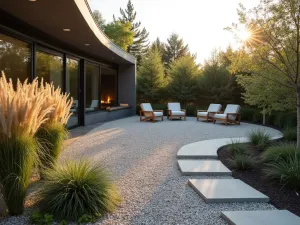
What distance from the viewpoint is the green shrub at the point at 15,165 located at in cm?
228

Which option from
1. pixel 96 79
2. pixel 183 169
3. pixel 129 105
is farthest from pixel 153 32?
pixel 183 169

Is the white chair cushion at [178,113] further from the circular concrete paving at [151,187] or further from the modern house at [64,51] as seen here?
the circular concrete paving at [151,187]

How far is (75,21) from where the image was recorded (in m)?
5.82

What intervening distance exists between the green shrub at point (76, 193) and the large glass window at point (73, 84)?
6373mm

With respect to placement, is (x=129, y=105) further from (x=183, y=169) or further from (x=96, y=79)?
(x=183, y=169)

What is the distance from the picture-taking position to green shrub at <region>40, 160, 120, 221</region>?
8.43 feet

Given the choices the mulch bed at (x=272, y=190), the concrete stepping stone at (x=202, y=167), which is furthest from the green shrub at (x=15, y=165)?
the mulch bed at (x=272, y=190)

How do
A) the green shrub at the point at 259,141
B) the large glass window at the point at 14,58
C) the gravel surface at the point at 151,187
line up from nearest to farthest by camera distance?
the gravel surface at the point at 151,187
the large glass window at the point at 14,58
the green shrub at the point at 259,141

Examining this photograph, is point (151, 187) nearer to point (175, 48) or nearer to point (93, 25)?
point (93, 25)

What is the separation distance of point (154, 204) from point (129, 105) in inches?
485

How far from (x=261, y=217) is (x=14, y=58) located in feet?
19.0

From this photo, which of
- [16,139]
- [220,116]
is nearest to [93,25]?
[16,139]

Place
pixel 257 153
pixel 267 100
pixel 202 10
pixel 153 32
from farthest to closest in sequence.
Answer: pixel 153 32, pixel 202 10, pixel 267 100, pixel 257 153

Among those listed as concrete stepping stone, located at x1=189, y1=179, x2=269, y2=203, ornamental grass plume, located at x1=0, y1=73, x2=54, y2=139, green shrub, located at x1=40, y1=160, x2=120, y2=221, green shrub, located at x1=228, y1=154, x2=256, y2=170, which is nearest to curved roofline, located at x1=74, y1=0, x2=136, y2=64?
ornamental grass plume, located at x1=0, y1=73, x2=54, y2=139
